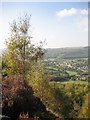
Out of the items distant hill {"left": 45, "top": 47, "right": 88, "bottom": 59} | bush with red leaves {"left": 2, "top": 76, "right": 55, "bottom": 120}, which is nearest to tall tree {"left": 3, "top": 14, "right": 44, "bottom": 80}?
distant hill {"left": 45, "top": 47, "right": 88, "bottom": 59}

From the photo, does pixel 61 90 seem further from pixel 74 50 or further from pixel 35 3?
pixel 35 3

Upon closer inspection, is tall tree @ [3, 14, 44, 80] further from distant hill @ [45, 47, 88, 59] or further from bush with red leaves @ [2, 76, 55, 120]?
bush with red leaves @ [2, 76, 55, 120]

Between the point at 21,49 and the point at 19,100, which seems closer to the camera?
the point at 19,100

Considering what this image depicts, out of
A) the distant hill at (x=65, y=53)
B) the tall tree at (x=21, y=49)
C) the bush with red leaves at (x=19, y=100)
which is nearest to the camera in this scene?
the bush with red leaves at (x=19, y=100)

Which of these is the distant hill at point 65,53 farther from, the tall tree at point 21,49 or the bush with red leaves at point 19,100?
the bush with red leaves at point 19,100

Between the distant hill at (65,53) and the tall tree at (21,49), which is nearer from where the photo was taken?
the distant hill at (65,53)

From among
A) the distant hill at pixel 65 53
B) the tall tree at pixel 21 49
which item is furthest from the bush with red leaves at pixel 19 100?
the distant hill at pixel 65 53

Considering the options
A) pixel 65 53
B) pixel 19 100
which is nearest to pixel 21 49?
pixel 65 53

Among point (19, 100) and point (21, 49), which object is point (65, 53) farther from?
point (19, 100)

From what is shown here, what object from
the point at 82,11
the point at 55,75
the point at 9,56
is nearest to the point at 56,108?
the point at 55,75

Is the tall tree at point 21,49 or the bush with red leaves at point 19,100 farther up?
the tall tree at point 21,49

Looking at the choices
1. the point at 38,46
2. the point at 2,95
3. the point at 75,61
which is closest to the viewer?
the point at 2,95
